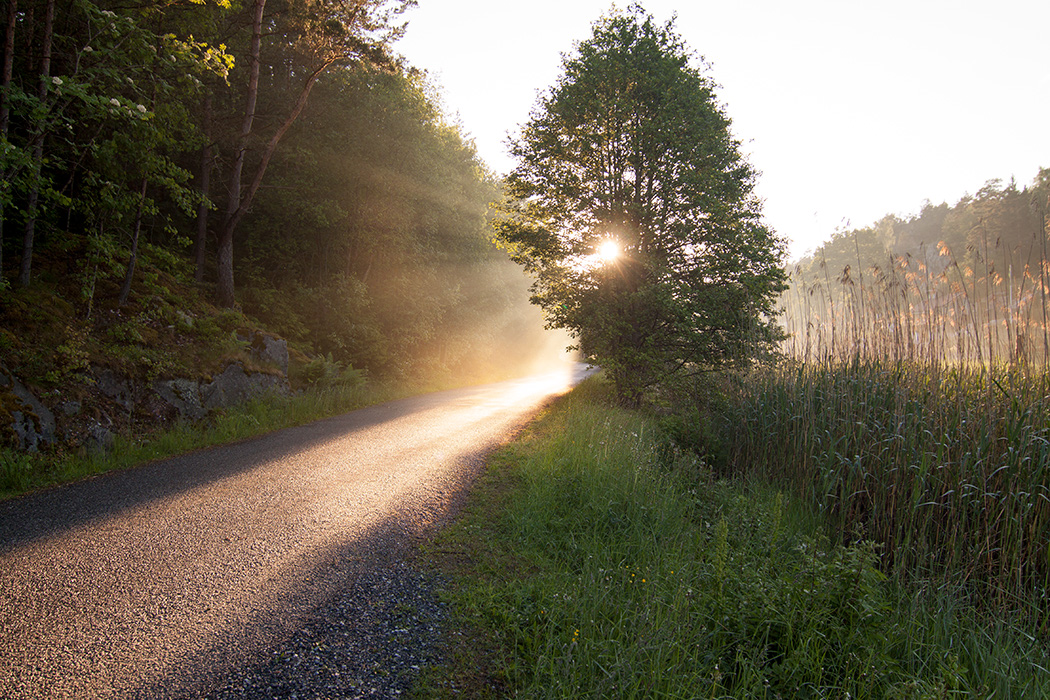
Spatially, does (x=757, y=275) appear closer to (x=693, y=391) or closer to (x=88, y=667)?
(x=693, y=391)

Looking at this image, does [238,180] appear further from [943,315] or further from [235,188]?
[943,315]

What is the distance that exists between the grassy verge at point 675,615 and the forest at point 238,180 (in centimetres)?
698

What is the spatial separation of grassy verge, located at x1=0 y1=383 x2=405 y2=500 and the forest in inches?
67.4

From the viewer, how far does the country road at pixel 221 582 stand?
2.40 metres

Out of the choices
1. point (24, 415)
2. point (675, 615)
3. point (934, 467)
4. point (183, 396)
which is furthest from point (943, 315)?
point (24, 415)

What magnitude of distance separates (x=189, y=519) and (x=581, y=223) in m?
10.0

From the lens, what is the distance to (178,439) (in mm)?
6738

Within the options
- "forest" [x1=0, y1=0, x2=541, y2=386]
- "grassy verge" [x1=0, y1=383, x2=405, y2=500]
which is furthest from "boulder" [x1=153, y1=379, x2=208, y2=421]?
→ "forest" [x1=0, y1=0, x2=541, y2=386]

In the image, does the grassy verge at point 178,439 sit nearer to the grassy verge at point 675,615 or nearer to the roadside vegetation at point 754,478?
the roadside vegetation at point 754,478

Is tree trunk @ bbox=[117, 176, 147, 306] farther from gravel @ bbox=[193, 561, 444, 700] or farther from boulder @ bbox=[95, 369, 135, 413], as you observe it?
gravel @ bbox=[193, 561, 444, 700]

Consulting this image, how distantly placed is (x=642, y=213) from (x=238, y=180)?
1011cm

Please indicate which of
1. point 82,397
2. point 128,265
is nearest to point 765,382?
point 82,397

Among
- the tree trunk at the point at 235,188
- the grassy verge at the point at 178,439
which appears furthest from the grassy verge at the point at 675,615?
the tree trunk at the point at 235,188

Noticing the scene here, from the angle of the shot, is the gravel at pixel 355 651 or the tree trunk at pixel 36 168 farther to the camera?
the tree trunk at pixel 36 168
